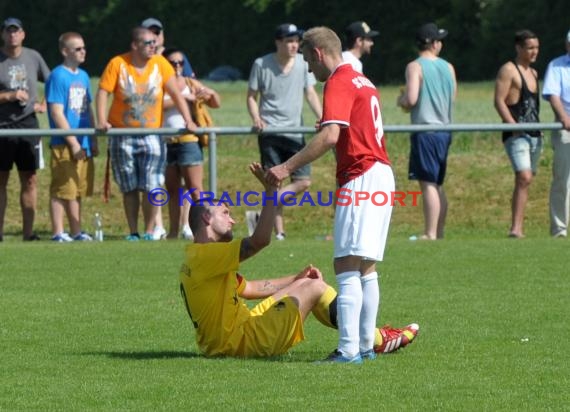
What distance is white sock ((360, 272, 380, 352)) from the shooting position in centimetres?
931

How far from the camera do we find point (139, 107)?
52.8 ft

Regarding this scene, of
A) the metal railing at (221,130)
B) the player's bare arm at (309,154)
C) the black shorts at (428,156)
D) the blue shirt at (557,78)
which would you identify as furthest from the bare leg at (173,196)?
the player's bare arm at (309,154)

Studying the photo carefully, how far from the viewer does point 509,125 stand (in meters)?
16.0

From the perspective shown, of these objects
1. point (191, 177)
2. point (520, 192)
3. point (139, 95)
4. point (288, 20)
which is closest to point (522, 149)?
point (520, 192)

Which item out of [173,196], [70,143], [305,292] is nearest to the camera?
[305,292]

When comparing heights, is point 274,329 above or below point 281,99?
below

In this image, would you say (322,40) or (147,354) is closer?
(322,40)

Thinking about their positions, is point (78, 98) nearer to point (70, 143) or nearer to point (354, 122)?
point (70, 143)

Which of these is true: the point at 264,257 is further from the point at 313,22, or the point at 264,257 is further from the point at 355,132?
the point at 313,22

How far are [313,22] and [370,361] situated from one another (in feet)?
247

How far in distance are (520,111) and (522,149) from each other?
488 millimetres

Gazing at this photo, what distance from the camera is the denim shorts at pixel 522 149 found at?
16.3 m

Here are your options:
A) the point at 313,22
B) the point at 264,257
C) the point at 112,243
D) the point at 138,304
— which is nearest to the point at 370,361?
the point at 138,304

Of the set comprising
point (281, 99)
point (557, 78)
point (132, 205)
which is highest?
point (557, 78)
